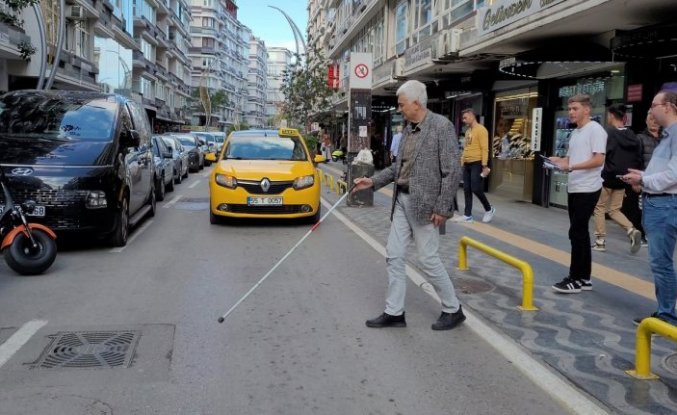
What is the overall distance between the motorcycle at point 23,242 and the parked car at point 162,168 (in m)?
6.40

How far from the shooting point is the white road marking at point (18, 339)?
4.39 metres

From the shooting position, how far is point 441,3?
757 inches

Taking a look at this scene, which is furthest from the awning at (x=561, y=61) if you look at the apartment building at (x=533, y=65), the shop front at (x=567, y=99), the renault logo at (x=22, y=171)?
the renault logo at (x=22, y=171)

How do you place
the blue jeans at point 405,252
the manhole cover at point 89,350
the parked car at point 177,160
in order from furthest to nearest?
the parked car at point 177,160 → the blue jeans at point 405,252 → the manhole cover at point 89,350

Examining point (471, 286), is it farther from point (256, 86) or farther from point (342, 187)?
point (256, 86)

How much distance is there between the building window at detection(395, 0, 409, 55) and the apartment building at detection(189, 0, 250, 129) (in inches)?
2774

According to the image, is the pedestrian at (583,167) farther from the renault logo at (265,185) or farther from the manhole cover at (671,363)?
the renault logo at (265,185)

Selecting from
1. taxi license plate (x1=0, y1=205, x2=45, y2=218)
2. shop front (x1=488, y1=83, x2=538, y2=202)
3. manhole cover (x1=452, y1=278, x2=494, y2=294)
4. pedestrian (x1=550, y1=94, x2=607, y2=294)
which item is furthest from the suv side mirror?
shop front (x1=488, y1=83, x2=538, y2=202)

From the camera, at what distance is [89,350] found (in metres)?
4.50

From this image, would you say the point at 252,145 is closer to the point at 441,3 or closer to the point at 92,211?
the point at 92,211

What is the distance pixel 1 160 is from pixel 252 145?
4908 millimetres

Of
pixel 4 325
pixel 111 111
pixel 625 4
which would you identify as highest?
pixel 625 4

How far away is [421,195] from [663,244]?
1852 mm

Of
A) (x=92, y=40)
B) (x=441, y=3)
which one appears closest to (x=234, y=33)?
(x=92, y=40)
